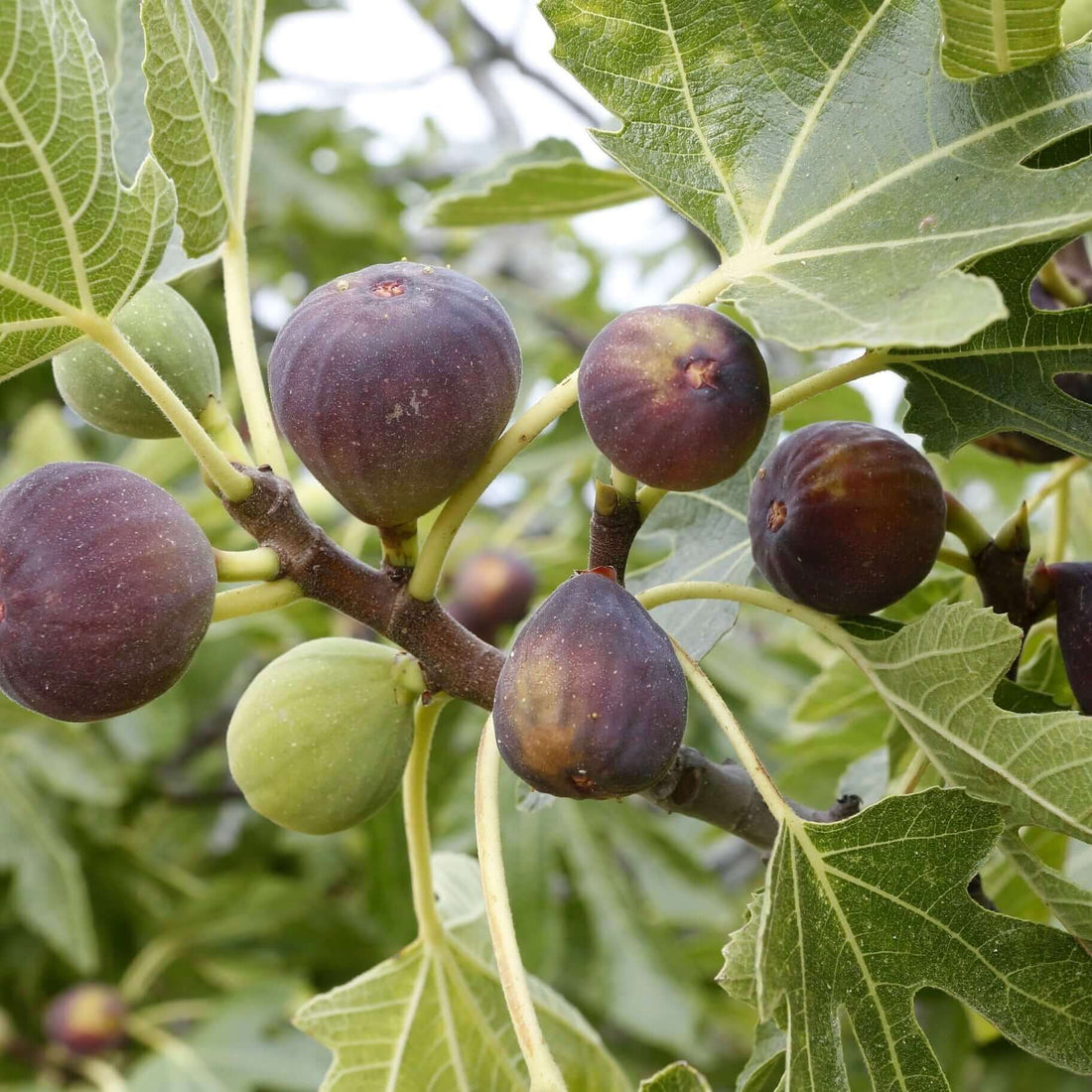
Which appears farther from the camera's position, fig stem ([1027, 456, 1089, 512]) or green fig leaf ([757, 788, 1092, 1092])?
fig stem ([1027, 456, 1089, 512])

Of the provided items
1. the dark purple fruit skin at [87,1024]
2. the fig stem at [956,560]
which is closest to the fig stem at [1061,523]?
the fig stem at [956,560]

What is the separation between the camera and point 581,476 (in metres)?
3.42

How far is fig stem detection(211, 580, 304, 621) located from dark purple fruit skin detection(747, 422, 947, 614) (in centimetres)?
49

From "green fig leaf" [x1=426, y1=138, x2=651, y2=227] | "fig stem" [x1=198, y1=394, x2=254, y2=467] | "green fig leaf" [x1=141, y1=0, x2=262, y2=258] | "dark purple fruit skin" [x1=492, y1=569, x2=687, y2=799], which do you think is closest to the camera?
"dark purple fruit skin" [x1=492, y1=569, x2=687, y2=799]

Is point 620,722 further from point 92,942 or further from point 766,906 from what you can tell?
point 92,942

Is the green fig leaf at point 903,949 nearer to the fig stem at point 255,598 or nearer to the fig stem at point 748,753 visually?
the fig stem at point 748,753

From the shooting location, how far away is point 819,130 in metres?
1.23

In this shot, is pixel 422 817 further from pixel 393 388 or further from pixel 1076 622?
pixel 1076 622

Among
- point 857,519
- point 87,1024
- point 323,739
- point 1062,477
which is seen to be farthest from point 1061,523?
point 87,1024

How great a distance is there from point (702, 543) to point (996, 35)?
0.78 metres

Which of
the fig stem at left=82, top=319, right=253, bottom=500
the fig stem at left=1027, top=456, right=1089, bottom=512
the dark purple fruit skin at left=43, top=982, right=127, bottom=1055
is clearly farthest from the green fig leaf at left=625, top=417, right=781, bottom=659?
the dark purple fruit skin at left=43, top=982, right=127, bottom=1055

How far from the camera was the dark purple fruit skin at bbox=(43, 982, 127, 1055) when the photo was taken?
141 inches

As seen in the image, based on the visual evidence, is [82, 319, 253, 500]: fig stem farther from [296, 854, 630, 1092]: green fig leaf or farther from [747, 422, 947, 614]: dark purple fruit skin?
[296, 854, 630, 1092]: green fig leaf

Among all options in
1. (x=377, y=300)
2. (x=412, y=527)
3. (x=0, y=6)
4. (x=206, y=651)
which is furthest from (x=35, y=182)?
(x=206, y=651)
